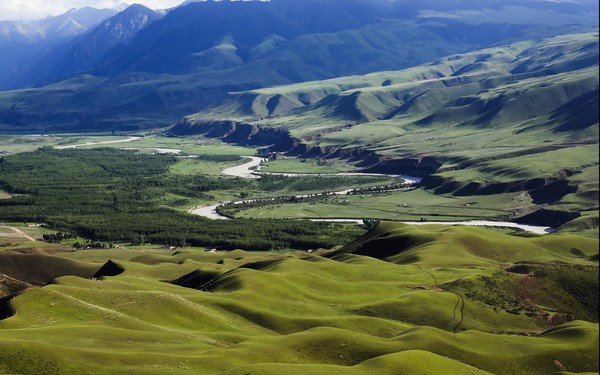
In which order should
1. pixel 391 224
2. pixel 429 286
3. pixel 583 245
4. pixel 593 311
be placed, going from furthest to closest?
1. pixel 391 224
2. pixel 583 245
3. pixel 429 286
4. pixel 593 311

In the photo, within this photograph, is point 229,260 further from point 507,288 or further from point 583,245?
point 583,245

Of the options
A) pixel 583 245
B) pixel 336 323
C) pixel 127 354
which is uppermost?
pixel 127 354

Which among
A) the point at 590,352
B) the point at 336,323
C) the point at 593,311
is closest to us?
the point at 590,352

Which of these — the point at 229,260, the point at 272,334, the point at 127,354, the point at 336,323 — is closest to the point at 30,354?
the point at 127,354

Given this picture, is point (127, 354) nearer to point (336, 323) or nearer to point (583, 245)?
point (336, 323)

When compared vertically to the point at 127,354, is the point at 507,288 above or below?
below

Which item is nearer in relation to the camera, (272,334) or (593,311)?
(272,334)
